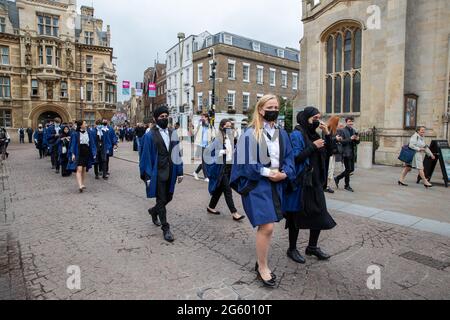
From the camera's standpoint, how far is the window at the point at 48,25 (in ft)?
118

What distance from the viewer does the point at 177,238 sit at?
15.7 ft

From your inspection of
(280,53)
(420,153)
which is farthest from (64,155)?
(280,53)

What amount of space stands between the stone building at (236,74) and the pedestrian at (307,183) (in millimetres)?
28910

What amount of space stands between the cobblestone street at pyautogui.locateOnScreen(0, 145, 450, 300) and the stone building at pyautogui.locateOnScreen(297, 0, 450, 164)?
9.86 meters

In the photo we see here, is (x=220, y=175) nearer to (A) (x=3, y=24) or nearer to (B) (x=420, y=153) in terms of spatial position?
(B) (x=420, y=153)

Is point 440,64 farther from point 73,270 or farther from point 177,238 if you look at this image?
point 73,270

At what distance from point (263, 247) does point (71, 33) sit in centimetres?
4270

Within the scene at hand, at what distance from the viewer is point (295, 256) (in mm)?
3953

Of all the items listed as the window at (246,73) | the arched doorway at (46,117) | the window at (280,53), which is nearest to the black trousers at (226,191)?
the window at (246,73)

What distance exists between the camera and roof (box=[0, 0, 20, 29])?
114 feet

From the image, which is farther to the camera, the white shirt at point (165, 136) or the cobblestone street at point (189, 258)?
the white shirt at point (165, 136)

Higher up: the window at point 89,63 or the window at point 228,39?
the window at point 228,39

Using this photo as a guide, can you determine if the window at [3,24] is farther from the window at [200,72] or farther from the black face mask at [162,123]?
the black face mask at [162,123]
